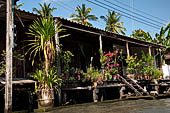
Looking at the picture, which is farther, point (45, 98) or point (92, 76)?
point (92, 76)

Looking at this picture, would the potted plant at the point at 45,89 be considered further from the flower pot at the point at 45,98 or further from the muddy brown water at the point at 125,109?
the muddy brown water at the point at 125,109

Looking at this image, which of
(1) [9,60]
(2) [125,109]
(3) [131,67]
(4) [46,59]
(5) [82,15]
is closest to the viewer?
(1) [9,60]

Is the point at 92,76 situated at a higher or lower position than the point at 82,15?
lower

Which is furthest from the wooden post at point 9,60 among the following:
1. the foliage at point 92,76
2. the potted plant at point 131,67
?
the potted plant at point 131,67

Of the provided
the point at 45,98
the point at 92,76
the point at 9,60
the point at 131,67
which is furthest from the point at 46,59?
the point at 131,67

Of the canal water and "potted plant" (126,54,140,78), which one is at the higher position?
"potted plant" (126,54,140,78)

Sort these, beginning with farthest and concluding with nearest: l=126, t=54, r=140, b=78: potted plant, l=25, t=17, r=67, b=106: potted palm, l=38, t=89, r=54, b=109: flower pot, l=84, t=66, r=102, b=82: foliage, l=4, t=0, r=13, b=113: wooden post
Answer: l=126, t=54, r=140, b=78: potted plant < l=84, t=66, r=102, b=82: foliage < l=25, t=17, r=67, b=106: potted palm < l=38, t=89, r=54, b=109: flower pot < l=4, t=0, r=13, b=113: wooden post

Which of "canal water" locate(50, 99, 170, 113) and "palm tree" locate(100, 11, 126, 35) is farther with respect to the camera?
"palm tree" locate(100, 11, 126, 35)

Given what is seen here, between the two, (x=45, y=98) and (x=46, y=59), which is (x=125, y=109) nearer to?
(x=45, y=98)

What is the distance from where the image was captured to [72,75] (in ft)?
39.2

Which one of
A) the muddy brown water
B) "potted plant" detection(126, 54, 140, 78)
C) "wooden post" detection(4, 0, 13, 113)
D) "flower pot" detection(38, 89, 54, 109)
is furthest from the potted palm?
"potted plant" detection(126, 54, 140, 78)

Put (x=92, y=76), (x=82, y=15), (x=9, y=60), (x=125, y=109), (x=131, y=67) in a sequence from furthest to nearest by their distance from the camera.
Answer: (x=82, y=15) < (x=131, y=67) < (x=92, y=76) < (x=125, y=109) < (x=9, y=60)

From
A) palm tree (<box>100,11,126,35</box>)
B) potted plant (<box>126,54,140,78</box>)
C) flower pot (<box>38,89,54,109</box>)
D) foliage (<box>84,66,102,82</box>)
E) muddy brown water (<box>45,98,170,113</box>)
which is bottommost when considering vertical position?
muddy brown water (<box>45,98,170,113</box>)

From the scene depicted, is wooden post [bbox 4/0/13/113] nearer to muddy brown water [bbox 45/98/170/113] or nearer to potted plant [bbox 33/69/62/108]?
potted plant [bbox 33/69/62/108]
